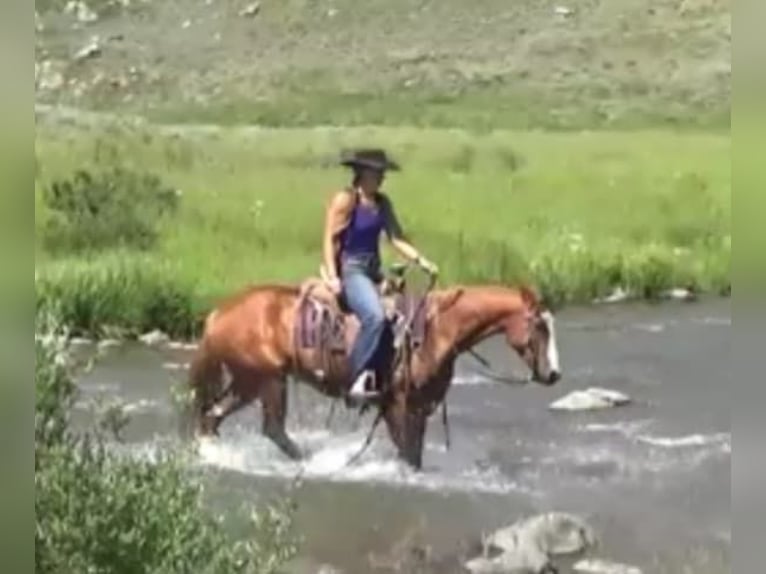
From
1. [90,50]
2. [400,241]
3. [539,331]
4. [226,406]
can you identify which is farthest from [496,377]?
[90,50]

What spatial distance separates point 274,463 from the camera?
6.38ft

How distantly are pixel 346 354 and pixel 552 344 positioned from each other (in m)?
0.23

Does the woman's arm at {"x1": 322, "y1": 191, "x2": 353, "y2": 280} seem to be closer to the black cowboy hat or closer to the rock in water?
the black cowboy hat

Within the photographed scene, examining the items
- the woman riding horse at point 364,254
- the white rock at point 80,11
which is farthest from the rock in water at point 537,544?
the white rock at point 80,11

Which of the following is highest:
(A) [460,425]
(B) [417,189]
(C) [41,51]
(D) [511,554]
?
(C) [41,51]

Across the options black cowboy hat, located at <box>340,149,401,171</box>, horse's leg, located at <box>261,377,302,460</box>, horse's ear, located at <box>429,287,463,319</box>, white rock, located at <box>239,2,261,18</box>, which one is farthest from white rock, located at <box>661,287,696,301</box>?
white rock, located at <box>239,2,261,18</box>

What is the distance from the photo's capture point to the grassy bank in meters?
1.90

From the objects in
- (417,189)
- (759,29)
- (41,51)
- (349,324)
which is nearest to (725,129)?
(759,29)

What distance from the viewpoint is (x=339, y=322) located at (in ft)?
6.31

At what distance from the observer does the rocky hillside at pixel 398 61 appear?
75.4 inches

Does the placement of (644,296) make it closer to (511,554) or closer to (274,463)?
(511,554)

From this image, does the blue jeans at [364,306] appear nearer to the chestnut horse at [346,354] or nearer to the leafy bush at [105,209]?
the chestnut horse at [346,354]

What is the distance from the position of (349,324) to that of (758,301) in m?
0.45

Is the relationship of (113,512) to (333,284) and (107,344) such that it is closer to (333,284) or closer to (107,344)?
(107,344)
